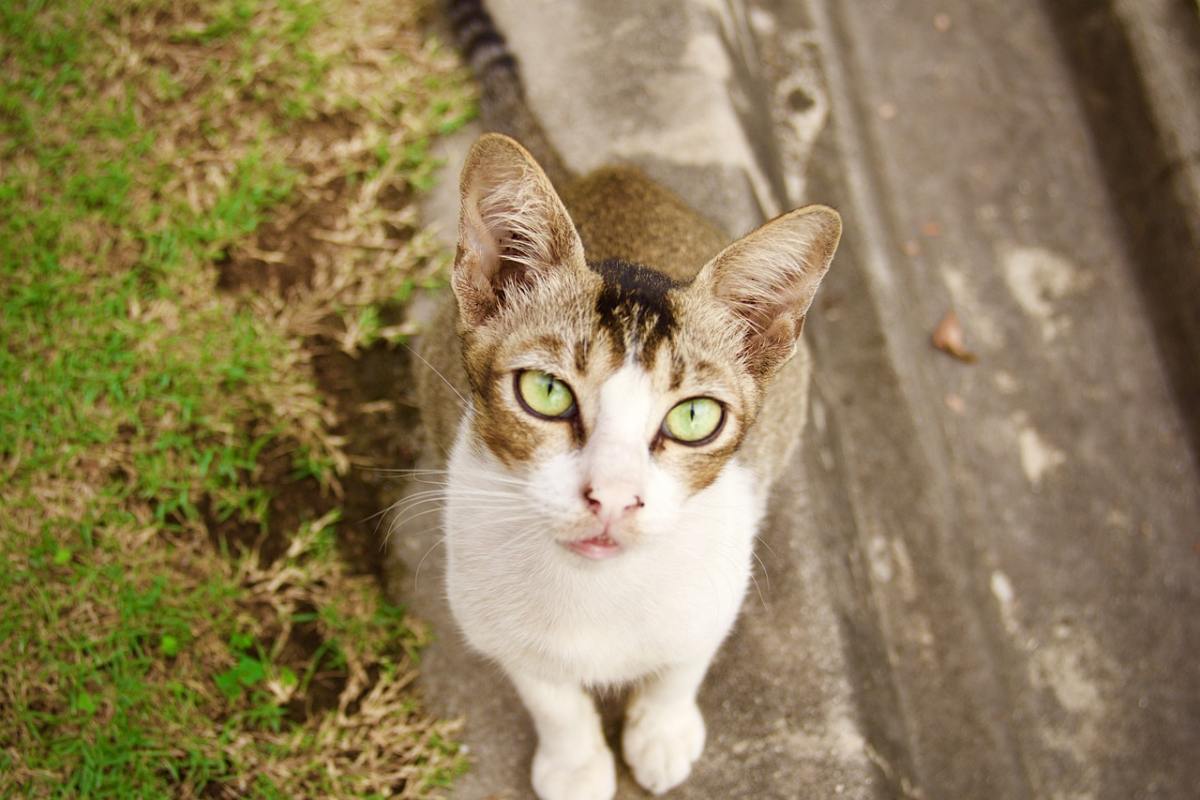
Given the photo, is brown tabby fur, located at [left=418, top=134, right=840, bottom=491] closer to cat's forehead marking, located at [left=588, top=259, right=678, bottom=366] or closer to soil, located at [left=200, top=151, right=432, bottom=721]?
cat's forehead marking, located at [left=588, top=259, right=678, bottom=366]

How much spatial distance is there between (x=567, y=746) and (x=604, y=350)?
1.18m

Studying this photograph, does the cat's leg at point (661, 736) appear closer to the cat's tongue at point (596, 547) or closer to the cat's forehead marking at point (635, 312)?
the cat's tongue at point (596, 547)

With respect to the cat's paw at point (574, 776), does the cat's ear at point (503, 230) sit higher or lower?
higher

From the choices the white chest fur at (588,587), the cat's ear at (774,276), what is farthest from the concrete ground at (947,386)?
the cat's ear at (774,276)

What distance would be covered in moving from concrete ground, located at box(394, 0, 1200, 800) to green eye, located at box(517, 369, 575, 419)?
1176mm

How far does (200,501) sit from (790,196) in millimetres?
2646

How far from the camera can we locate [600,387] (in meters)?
1.74

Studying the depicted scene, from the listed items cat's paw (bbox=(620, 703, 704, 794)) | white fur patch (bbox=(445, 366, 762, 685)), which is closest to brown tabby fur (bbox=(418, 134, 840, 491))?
white fur patch (bbox=(445, 366, 762, 685))

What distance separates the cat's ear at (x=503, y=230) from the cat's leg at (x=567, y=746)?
101 centimetres

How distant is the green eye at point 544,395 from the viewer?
178 centimetres

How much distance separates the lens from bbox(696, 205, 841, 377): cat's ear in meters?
1.77

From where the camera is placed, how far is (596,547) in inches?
66.9

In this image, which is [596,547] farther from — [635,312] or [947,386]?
[947,386]

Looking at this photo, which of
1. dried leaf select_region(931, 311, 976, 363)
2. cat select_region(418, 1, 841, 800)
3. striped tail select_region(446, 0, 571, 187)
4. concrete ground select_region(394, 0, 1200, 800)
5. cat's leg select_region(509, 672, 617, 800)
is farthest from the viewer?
dried leaf select_region(931, 311, 976, 363)
